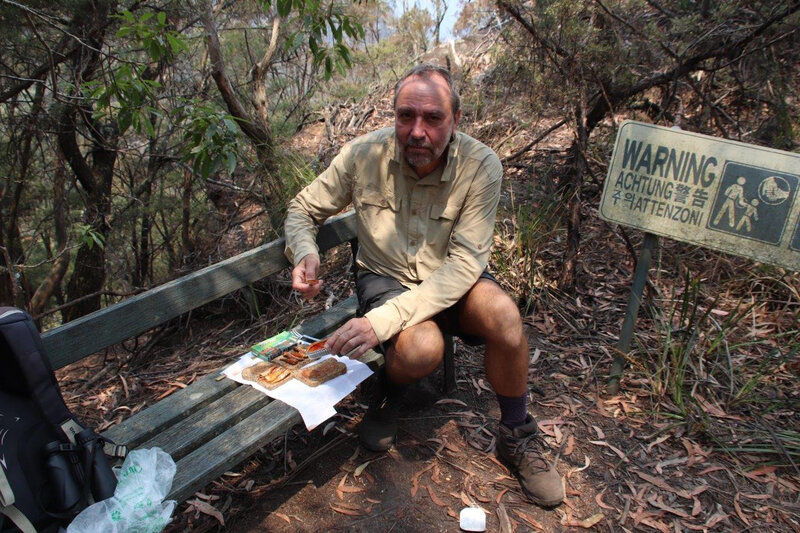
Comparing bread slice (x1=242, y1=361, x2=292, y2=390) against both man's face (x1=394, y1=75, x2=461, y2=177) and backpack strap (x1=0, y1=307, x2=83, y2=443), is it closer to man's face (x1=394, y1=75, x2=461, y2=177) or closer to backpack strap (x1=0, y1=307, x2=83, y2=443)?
backpack strap (x1=0, y1=307, x2=83, y2=443)

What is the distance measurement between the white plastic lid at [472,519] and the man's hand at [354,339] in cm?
83

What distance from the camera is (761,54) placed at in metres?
3.97

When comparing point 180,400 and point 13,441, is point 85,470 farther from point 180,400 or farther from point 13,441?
point 180,400

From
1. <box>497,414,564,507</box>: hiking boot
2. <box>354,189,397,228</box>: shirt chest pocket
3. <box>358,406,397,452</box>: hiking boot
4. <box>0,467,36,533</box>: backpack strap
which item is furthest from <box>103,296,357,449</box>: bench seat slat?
A: <box>497,414,564,507</box>: hiking boot

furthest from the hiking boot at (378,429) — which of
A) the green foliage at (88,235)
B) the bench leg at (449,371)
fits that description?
the green foliage at (88,235)

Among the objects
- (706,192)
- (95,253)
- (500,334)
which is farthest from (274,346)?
(95,253)

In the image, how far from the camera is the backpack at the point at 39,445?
1.55 metres

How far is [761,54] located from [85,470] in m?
4.80

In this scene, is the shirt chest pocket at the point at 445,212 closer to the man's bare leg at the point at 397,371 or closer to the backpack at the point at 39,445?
the man's bare leg at the point at 397,371

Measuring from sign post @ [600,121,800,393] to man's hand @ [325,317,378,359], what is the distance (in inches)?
56.8

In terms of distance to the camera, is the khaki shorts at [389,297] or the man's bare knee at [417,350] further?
the khaki shorts at [389,297]

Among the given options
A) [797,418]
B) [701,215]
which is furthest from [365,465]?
[797,418]

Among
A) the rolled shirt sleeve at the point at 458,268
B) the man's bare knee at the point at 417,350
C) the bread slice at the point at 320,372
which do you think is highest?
the rolled shirt sleeve at the point at 458,268

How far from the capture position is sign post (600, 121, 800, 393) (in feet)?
8.07
